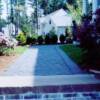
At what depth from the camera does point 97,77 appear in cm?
581

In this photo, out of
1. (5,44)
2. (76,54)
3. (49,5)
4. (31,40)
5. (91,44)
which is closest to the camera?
(91,44)

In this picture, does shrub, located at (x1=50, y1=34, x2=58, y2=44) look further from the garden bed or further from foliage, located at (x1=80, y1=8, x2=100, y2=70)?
foliage, located at (x1=80, y1=8, x2=100, y2=70)

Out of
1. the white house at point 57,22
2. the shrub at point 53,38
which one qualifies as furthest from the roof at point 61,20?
the shrub at point 53,38

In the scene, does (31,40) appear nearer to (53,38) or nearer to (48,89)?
(53,38)

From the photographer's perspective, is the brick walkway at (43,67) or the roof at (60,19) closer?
the brick walkway at (43,67)

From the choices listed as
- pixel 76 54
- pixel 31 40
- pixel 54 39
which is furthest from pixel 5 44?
pixel 54 39

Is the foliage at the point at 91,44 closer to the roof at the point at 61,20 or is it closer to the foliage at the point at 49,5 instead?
the roof at the point at 61,20

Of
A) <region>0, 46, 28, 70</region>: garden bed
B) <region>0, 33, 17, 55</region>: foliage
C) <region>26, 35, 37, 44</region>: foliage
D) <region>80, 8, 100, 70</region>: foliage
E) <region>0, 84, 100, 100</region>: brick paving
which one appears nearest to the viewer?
<region>0, 84, 100, 100</region>: brick paving

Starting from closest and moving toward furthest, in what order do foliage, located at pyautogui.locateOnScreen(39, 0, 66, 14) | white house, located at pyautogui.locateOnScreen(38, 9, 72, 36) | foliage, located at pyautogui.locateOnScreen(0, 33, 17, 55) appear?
foliage, located at pyautogui.locateOnScreen(0, 33, 17, 55) < white house, located at pyautogui.locateOnScreen(38, 9, 72, 36) < foliage, located at pyautogui.locateOnScreen(39, 0, 66, 14)

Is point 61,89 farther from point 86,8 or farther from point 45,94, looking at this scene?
point 86,8

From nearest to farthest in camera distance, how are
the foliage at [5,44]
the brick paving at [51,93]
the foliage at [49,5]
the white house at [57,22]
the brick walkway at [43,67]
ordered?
1. the brick paving at [51,93]
2. the brick walkway at [43,67]
3. the foliage at [5,44]
4. the white house at [57,22]
5. the foliage at [49,5]

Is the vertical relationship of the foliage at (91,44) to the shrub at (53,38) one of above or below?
above

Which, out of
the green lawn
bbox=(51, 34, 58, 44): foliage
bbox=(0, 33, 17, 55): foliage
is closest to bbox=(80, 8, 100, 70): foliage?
the green lawn

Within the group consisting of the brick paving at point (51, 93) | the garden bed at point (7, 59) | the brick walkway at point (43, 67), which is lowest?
the garden bed at point (7, 59)
